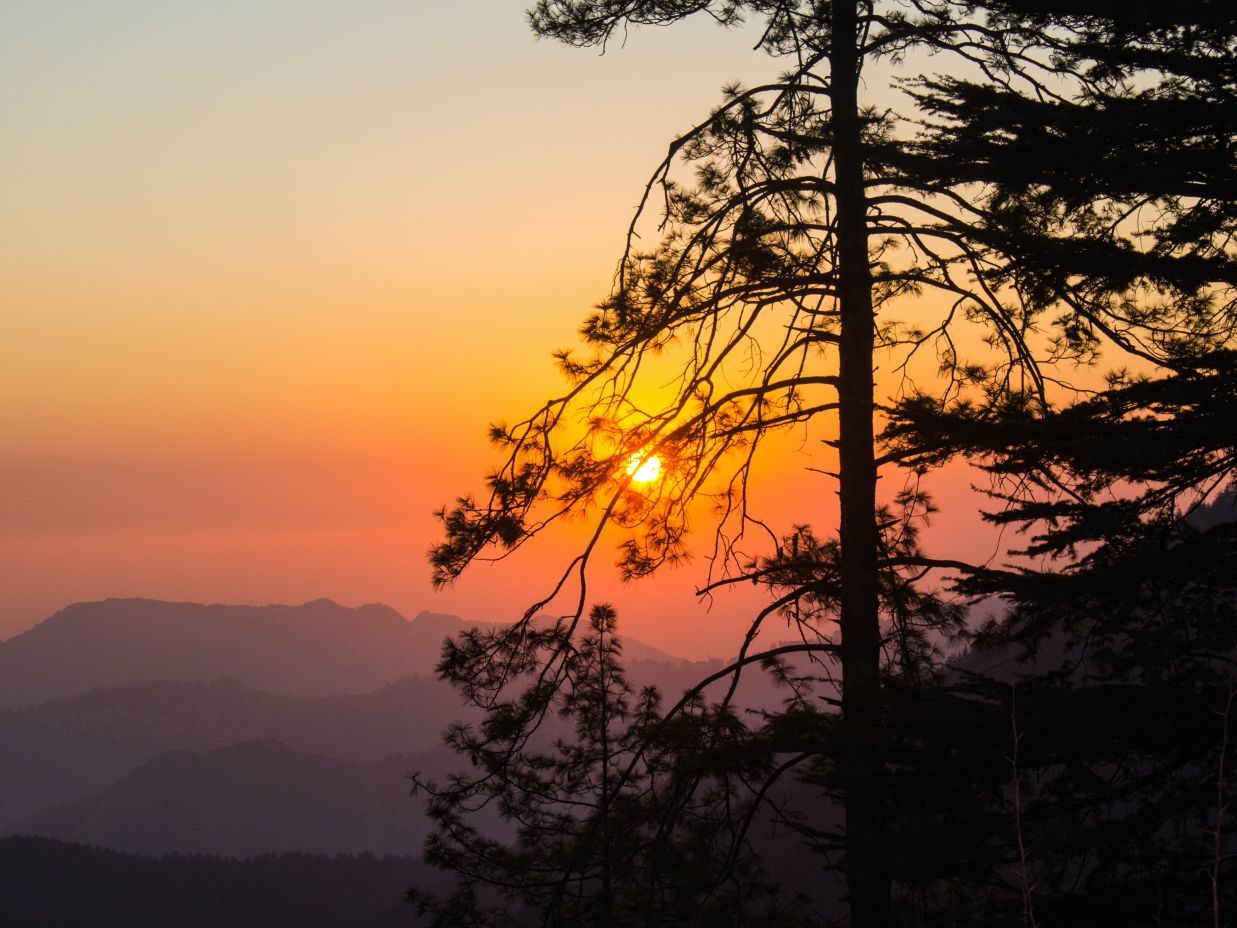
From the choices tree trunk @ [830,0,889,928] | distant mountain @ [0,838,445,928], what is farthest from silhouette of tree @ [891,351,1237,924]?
distant mountain @ [0,838,445,928]

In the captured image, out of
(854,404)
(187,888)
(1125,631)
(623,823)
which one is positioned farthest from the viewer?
(187,888)

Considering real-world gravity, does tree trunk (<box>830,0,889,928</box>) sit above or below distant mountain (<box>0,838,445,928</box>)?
above

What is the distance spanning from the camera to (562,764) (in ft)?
32.7

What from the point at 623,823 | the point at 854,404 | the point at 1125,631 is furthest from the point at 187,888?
the point at 1125,631

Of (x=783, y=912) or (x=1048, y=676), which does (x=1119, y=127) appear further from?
(x=783, y=912)

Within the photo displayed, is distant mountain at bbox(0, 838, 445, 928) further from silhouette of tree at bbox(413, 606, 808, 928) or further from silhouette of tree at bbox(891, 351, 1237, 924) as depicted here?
silhouette of tree at bbox(891, 351, 1237, 924)

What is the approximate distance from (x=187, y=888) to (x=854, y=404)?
19744 cm

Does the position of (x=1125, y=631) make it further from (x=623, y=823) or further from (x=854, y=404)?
(x=623, y=823)

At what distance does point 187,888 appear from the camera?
576 ft

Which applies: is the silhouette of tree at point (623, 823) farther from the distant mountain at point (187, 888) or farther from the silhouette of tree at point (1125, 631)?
the distant mountain at point (187, 888)

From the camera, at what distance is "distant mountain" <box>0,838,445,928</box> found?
162m

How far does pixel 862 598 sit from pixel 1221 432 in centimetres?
334

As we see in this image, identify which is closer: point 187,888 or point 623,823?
point 623,823

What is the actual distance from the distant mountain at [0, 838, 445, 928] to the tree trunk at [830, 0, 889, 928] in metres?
159
